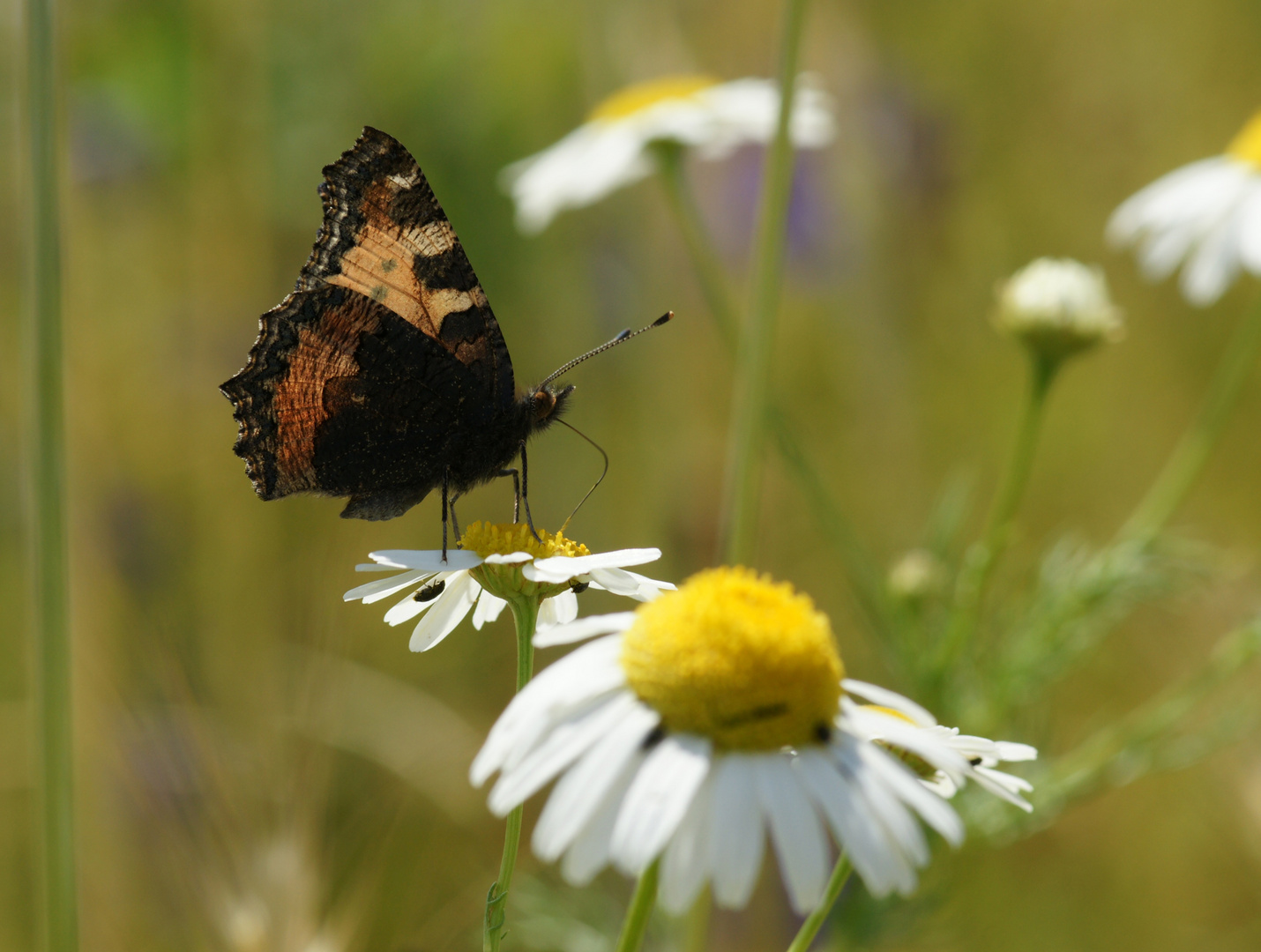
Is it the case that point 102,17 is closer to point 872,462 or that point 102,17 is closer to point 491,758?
point 872,462

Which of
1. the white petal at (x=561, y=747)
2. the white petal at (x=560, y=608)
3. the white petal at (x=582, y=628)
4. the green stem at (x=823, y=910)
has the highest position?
the white petal at (x=582, y=628)

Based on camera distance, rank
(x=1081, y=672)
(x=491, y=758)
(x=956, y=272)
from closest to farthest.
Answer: (x=491, y=758)
(x=1081, y=672)
(x=956, y=272)

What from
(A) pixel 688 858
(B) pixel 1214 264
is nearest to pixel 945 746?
(A) pixel 688 858

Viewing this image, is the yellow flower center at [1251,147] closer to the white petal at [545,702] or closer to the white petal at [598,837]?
the white petal at [545,702]

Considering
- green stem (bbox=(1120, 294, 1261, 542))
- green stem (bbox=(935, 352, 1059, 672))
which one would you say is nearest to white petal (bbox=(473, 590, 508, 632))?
green stem (bbox=(935, 352, 1059, 672))

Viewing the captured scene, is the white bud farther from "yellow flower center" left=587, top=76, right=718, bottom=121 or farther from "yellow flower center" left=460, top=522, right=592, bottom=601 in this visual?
"yellow flower center" left=587, top=76, right=718, bottom=121

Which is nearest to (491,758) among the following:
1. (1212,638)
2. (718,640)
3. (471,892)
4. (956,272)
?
(718,640)

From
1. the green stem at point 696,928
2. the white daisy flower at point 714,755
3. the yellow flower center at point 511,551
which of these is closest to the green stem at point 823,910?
the white daisy flower at point 714,755
